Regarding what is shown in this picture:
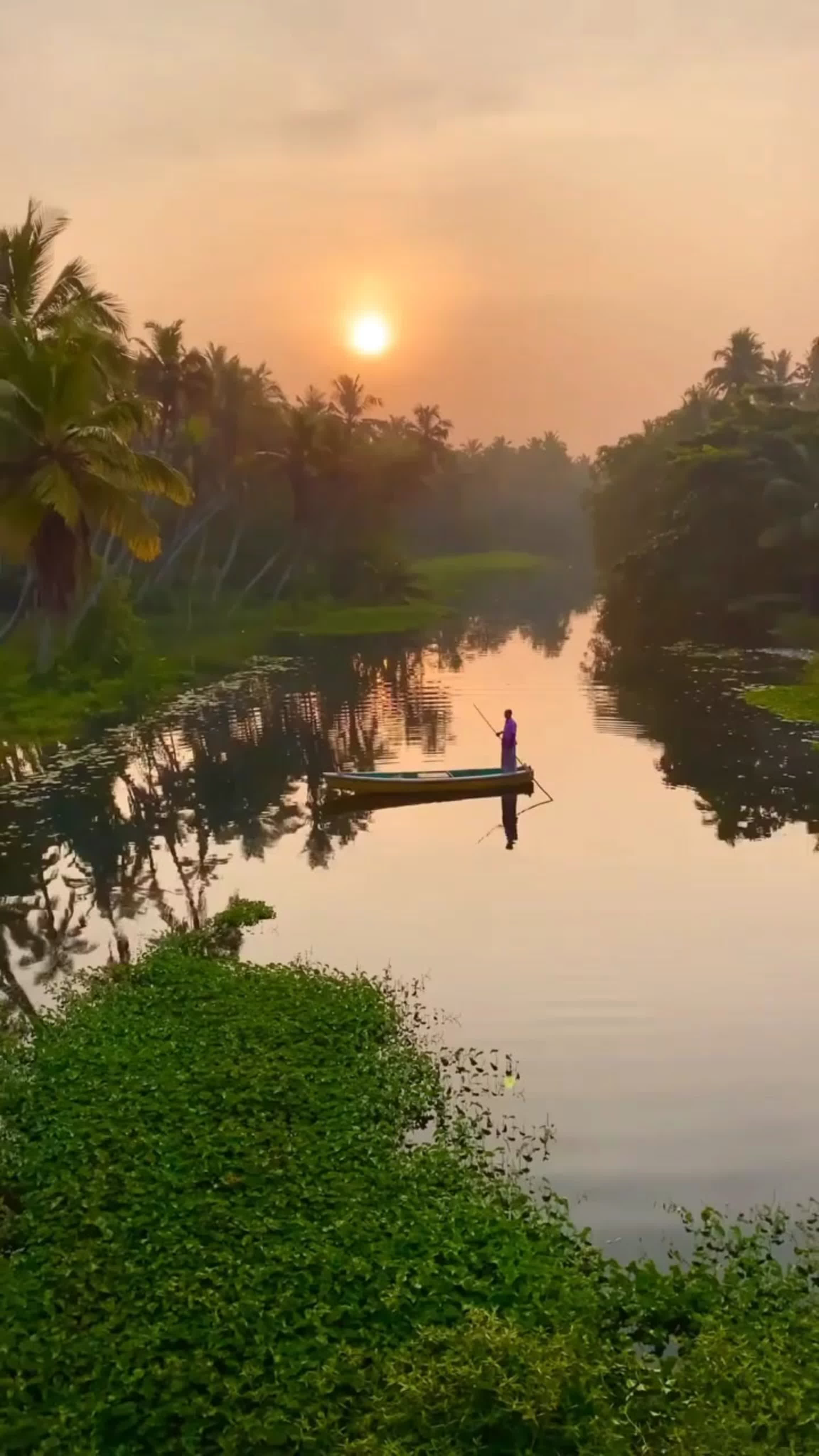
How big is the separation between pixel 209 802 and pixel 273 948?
9.24 meters

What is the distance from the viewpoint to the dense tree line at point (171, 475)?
28516 mm

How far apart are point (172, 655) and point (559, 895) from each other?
1379 inches

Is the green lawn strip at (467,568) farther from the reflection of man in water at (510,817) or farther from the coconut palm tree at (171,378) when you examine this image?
the reflection of man in water at (510,817)

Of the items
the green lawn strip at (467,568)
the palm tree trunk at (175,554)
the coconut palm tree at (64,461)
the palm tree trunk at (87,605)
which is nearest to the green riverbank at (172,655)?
the green lawn strip at (467,568)

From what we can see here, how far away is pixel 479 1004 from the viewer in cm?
1285

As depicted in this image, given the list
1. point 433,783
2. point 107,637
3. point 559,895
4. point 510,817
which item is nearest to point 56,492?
point 107,637

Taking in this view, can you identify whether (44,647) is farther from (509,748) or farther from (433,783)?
(509,748)

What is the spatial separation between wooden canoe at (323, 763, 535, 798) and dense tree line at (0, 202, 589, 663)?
11009 millimetres

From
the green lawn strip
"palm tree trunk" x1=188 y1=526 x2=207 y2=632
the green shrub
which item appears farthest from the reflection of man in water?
the green lawn strip

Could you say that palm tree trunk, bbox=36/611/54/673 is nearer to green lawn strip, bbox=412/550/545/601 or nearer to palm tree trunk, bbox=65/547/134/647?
palm tree trunk, bbox=65/547/134/647

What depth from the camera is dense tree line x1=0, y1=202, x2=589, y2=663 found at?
1123 inches

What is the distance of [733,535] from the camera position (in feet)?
193

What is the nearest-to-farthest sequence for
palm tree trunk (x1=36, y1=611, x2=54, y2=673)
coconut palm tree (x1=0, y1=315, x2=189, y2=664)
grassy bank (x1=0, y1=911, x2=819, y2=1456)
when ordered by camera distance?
grassy bank (x1=0, y1=911, x2=819, y2=1456) → coconut palm tree (x1=0, y1=315, x2=189, y2=664) → palm tree trunk (x1=36, y1=611, x2=54, y2=673)

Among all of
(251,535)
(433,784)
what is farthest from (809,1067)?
(251,535)
